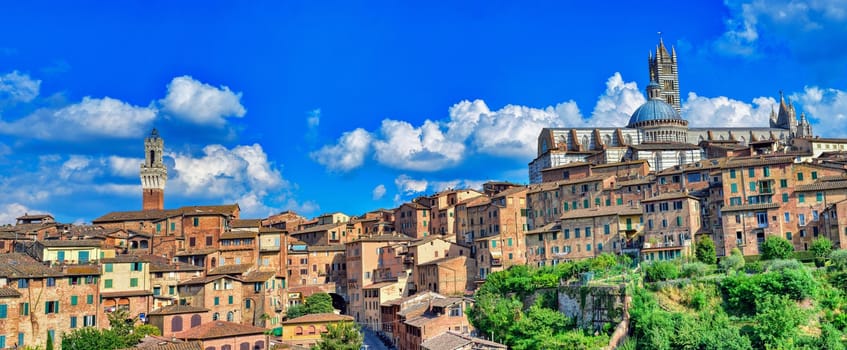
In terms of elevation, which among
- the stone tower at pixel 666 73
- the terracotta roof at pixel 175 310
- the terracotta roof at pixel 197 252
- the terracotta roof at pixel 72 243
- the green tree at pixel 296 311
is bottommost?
the green tree at pixel 296 311

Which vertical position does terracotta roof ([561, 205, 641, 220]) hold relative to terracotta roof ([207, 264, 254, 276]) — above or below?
above

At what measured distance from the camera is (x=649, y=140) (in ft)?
327

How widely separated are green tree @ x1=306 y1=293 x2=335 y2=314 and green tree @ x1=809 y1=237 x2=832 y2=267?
3692 centimetres

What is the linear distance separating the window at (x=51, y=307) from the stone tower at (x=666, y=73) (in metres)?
99.4

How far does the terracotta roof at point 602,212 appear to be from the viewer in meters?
63.8

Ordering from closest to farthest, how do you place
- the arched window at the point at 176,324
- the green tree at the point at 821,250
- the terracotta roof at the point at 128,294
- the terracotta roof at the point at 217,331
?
the terracotta roof at the point at 217,331 → the green tree at the point at 821,250 → the arched window at the point at 176,324 → the terracotta roof at the point at 128,294

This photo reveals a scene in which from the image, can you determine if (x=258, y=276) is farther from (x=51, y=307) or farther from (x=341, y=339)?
(x=51, y=307)

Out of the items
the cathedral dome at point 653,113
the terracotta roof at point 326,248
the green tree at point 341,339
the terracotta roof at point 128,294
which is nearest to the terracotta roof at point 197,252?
the terracotta roof at point 128,294

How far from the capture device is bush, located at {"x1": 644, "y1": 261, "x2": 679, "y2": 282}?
5281 cm

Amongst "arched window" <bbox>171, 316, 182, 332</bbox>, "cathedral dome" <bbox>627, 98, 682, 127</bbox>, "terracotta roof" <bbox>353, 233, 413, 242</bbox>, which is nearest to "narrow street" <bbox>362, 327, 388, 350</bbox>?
"terracotta roof" <bbox>353, 233, 413, 242</bbox>

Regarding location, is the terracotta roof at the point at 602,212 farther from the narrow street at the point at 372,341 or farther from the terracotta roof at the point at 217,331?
the terracotta roof at the point at 217,331

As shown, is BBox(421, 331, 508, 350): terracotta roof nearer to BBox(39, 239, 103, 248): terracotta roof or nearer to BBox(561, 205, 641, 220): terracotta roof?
BBox(561, 205, 641, 220): terracotta roof

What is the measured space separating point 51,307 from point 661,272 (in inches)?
1536

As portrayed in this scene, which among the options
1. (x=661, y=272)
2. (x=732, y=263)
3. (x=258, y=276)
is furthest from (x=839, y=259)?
(x=258, y=276)
